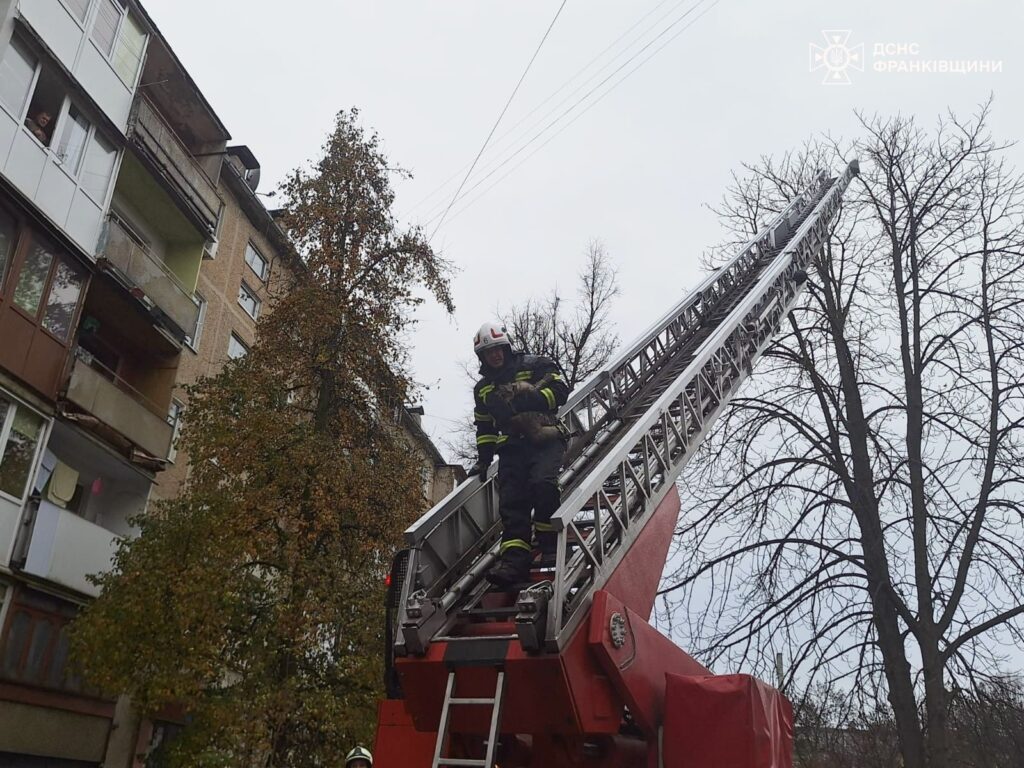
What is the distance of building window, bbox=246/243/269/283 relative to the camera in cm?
2230

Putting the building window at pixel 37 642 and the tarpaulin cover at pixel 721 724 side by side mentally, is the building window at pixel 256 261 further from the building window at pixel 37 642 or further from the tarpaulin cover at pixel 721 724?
the tarpaulin cover at pixel 721 724

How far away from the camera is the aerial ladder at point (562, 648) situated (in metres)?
4.66

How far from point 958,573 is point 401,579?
26.6 ft

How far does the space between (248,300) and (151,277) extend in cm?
583

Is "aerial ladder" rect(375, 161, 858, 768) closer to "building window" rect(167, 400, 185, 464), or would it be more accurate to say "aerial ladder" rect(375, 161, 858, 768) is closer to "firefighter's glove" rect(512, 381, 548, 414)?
"firefighter's glove" rect(512, 381, 548, 414)

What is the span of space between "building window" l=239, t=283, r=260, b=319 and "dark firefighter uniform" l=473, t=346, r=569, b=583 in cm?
1709

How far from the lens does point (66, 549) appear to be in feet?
44.0

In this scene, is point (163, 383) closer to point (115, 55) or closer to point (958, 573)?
point (115, 55)

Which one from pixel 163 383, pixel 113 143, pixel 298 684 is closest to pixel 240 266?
pixel 163 383

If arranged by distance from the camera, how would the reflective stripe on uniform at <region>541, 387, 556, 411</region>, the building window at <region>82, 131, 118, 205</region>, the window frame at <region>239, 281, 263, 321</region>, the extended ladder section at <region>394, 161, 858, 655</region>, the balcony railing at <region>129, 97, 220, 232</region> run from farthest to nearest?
the window frame at <region>239, 281, 263, 321</region>
the balcony railing at <region>129, 97, 220, 232</region>
the building window at <region>82, 131, 118, 205</region>
the reflective stripe on uniform at <region>541, 387, 556, 411</region>
the extended ladder section at <region>394, 161, 858, 655</region>

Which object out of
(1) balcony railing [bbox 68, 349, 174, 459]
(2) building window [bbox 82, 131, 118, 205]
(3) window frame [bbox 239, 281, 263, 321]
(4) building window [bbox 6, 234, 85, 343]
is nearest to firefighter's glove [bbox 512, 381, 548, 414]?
(4) building window [bbox 6, 234, 85, 343]

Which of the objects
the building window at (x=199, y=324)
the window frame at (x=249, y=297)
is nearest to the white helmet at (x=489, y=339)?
the building window at (x=199, y=324)

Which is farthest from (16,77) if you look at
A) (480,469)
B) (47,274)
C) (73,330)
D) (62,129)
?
(480,469)

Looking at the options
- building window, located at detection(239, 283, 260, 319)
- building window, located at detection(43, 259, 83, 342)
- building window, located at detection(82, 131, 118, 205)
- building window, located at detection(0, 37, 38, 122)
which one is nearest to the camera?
building window, located at detection(0, 37, 38, 122)
